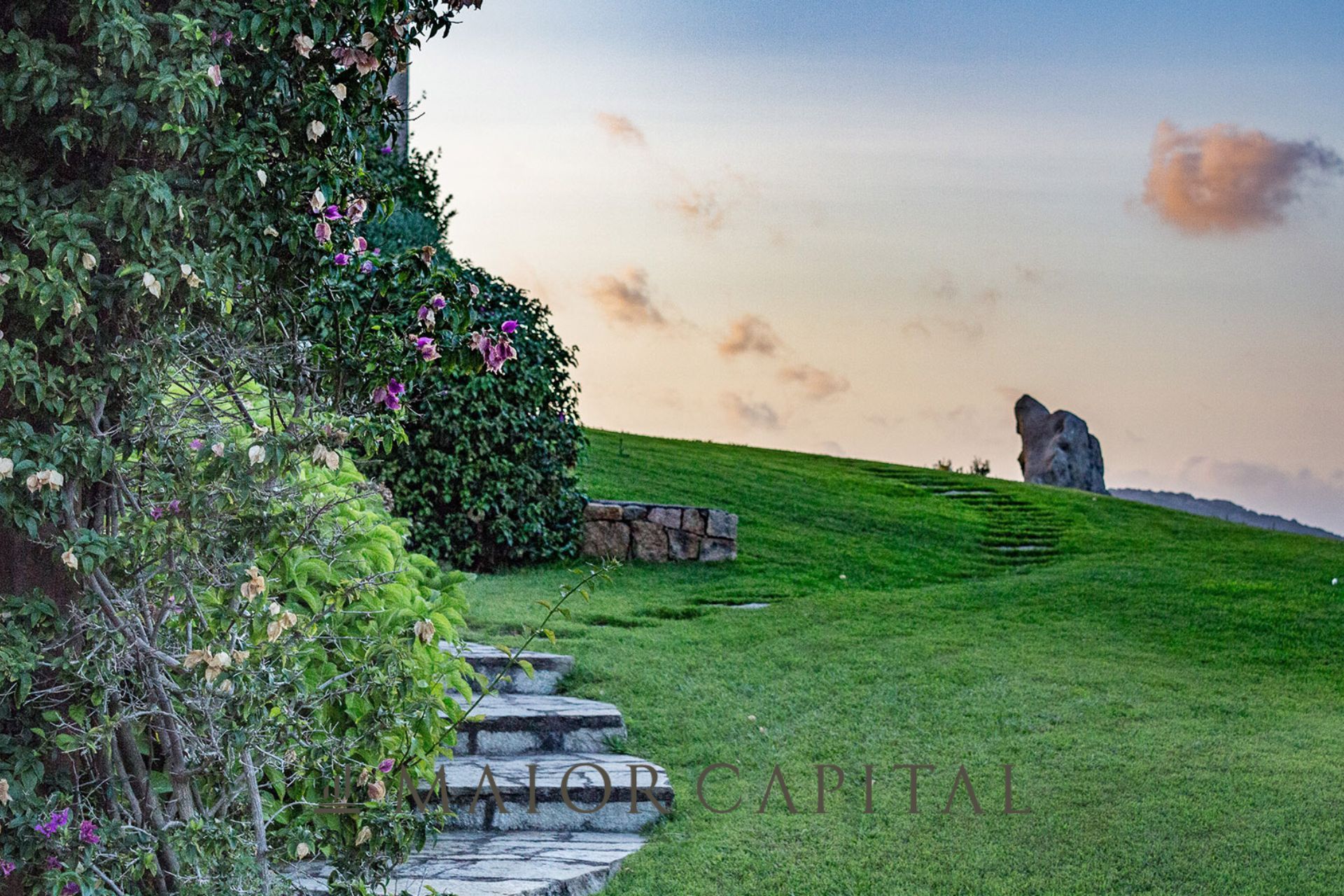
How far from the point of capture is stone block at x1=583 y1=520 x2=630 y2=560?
10.9 meters

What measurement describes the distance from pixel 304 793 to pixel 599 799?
5.40 feet

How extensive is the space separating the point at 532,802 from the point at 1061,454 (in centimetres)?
1790

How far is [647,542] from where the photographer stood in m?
11.1

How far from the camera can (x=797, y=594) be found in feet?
32.8

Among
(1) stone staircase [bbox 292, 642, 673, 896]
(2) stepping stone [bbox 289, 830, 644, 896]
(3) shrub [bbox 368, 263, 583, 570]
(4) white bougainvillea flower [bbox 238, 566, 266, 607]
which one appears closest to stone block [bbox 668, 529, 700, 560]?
(3) shrub [bbox 368, 263, 583, 570]

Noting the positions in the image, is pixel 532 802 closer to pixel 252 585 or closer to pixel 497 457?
pixel 252 585

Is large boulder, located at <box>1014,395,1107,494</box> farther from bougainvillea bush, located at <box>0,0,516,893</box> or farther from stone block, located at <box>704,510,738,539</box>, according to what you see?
bougainvillea bush, located at <box>0,0,516,893</box>

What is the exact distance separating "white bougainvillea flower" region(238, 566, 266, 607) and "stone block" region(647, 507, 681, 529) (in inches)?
317

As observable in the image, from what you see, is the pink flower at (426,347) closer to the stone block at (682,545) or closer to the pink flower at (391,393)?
the pink flower at (391,393)

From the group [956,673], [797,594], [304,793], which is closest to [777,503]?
[797,594]

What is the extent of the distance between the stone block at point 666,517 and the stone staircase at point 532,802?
5.01m

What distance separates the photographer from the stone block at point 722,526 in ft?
37.1

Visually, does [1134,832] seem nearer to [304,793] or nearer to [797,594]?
[304,793]

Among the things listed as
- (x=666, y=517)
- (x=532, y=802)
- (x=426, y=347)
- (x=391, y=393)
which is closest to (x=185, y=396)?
(x=391, y=393)
